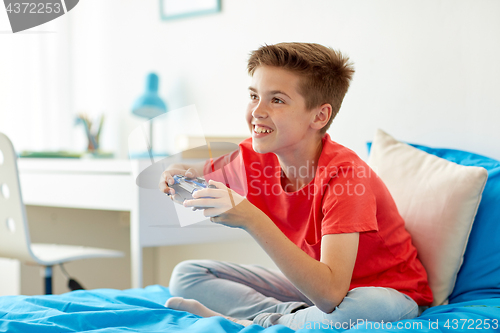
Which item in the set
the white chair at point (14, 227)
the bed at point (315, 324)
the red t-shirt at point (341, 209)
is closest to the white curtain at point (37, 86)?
the white chair at point (14, 227)

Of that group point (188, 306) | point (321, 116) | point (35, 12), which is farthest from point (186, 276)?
point (35, 12)

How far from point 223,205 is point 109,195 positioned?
0.91 metres

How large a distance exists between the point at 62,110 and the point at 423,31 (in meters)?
1.69

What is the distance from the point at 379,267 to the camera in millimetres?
936

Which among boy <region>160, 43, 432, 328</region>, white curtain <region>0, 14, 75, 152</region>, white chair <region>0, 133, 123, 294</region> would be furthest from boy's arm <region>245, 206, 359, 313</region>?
white curtain <region>0, 14, 75, 152</region>

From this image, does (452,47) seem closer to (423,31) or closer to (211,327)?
(423,31)

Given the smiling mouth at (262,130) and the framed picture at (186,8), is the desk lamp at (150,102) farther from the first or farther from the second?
the smiling mouth at (262,130)

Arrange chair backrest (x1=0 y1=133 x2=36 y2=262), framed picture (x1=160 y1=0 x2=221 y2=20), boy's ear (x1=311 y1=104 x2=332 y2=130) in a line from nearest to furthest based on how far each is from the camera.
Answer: boy's ear (x1=311 y1=104 x2=332 y2=130) < chair backrest (x1=0 y1=133 x2=36 y2=262) < framed picture (x1=160 y1=0 x2=221 y2=20)

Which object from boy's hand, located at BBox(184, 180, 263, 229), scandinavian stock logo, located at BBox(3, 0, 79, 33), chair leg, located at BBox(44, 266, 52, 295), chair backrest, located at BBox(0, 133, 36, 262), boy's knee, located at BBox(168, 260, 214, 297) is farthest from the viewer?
scandinavian stock logo, located at BBox(3, 0, 79, 33)

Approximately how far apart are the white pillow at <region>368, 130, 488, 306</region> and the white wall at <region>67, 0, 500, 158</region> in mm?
255

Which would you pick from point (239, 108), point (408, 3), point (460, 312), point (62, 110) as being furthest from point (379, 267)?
point (62, 110)

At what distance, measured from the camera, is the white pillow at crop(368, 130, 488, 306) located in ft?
3.22

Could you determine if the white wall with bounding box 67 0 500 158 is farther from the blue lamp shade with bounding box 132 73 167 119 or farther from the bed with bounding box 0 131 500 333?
the bed with bounding box 0 131 500 333

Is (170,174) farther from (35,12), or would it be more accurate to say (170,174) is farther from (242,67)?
(35,12)
